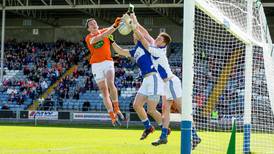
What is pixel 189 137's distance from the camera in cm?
838

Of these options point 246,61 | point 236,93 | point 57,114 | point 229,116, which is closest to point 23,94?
point 57,114

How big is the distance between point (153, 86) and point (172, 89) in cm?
45

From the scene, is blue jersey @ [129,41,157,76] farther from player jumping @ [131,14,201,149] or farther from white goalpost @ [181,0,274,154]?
white goalpost @ [181,0,274,154]

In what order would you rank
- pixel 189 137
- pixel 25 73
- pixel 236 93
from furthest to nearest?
1. pixel 25 73
2. pixel 236 93
3. pixel 189 137

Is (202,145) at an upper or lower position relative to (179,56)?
lower

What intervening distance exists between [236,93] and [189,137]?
8.06m

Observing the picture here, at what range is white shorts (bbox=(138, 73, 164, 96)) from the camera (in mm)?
12961

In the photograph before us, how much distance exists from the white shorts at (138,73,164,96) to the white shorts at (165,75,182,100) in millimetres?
120

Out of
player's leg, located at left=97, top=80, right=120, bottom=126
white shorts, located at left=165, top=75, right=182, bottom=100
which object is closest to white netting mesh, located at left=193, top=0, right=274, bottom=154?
white shorts, located at left=165, top=75, right=182, bottom=100

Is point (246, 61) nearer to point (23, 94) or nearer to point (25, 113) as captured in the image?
point (25, 113)

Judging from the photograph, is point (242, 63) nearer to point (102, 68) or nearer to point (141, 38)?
point (141, 38)

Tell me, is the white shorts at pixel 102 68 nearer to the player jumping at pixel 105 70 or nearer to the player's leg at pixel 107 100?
the player jumping at pixel 105 70

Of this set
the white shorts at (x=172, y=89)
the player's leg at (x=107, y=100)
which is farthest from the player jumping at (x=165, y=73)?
the player's leg at (x=107, y=100)

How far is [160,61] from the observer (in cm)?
1316
